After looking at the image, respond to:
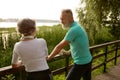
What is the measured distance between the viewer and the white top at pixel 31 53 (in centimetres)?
333

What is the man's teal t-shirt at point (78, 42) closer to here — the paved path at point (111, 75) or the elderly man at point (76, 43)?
the elderly man at point (76, 43)

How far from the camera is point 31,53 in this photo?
3.37 metres

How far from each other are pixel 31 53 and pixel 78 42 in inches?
37.3

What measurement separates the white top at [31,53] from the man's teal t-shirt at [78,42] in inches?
27.3

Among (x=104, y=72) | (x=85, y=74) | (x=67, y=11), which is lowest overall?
(x=104, y=72)

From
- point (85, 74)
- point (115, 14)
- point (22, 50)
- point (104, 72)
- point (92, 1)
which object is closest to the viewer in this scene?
point (22, 50)

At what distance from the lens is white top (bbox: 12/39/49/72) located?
131 inches

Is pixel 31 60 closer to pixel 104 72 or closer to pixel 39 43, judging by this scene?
pixel 39 43

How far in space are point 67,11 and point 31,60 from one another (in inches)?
40.2

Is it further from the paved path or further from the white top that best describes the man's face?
the paved path

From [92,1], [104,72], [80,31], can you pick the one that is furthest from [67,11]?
[92,1]

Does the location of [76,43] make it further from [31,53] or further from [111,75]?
[111,75]

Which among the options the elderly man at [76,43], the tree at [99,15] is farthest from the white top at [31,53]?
the tree at [99,15]

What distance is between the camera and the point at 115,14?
21594 mm
